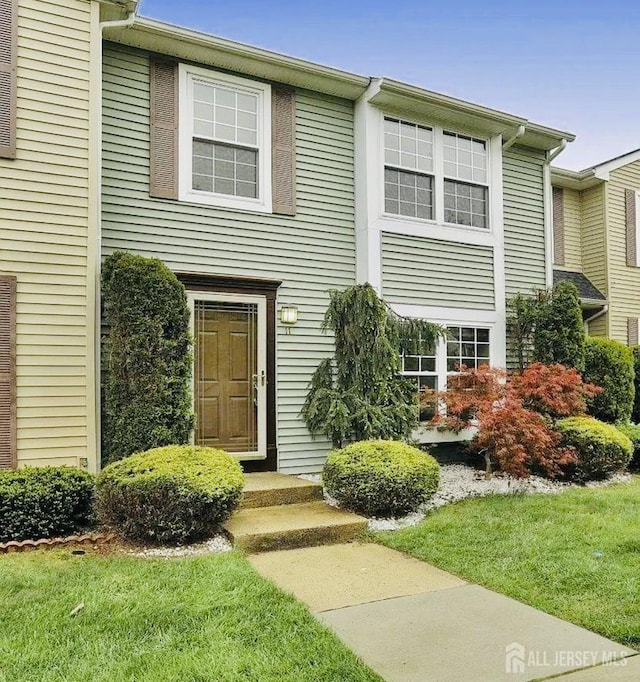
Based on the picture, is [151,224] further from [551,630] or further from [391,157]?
[551,630]

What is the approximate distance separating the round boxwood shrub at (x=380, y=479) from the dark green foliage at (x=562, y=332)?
345 centimetres

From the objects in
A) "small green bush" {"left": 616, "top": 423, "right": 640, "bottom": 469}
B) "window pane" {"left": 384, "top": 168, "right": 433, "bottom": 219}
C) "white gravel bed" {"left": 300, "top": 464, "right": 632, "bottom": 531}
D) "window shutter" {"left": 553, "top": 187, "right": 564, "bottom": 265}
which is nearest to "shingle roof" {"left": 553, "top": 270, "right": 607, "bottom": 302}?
"window shutter" {"left": 553, "top": 187, "right": 564, "bottom": 265}

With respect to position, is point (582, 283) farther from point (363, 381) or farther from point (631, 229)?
point (363, 381)

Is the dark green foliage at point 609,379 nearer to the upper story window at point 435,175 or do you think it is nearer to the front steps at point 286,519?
the upper story window at point 435,175

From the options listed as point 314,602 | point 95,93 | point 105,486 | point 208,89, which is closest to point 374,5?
point 208,89

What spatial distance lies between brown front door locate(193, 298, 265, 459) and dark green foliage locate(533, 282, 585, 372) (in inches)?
167

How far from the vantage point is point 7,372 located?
5574 mm

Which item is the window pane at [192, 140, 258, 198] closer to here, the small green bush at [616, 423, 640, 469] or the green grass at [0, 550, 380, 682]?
the green grass at [0, 550, 380, 682]

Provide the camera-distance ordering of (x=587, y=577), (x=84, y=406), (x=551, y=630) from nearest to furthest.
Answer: (x=551, y=630)
(x=587, y=577)
(x=84, y=406)

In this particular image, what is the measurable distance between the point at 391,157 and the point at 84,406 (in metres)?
5.24

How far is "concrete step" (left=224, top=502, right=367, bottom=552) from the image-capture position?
16.5 ft

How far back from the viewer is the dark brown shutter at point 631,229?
11961 mm

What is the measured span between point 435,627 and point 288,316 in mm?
4666

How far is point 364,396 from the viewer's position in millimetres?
7043
